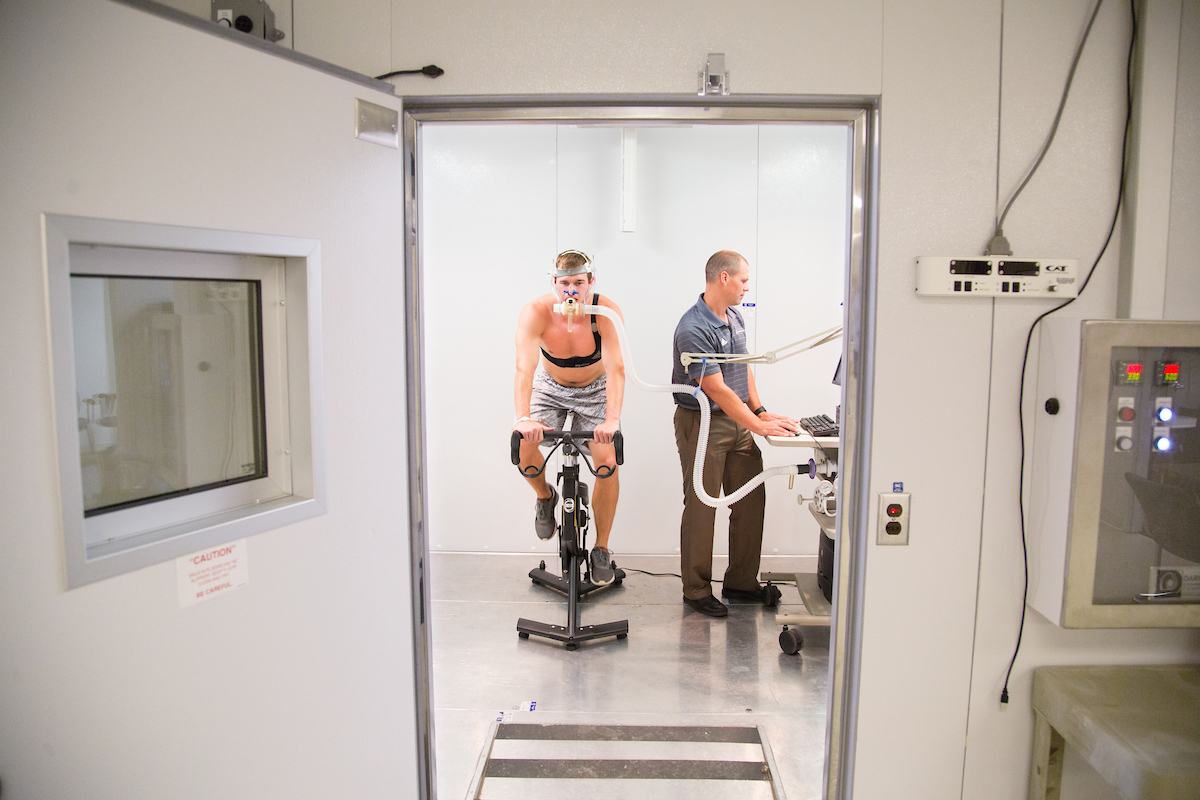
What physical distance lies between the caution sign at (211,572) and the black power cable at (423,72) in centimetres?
114

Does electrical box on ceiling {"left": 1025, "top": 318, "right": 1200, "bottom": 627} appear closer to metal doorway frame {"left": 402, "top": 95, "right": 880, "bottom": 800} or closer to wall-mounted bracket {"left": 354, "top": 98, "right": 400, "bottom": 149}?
metal doorway frame {"left": 402, "top": 95, "right": 880, "bottom": 800}

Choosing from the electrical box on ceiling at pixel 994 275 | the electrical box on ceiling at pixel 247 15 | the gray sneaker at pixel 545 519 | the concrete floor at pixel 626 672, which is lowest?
the concrete floor at pixel 626 672

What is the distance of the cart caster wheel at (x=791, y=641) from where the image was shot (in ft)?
9.76

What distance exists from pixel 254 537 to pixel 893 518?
1529 mm

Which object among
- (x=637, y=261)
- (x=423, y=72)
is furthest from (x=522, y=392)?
(x=423, y=72)

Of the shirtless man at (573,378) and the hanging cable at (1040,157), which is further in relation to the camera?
the shirtless man at (573,378)

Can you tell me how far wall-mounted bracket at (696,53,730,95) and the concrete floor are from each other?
1.89 metres

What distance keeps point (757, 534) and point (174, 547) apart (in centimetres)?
284

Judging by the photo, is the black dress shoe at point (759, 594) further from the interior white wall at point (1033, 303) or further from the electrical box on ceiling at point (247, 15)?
the electrical box on ceiling at point (247, 15)

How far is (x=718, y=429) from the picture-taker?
3.38 meters

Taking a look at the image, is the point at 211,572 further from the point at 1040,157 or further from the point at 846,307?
the point at 1040,157

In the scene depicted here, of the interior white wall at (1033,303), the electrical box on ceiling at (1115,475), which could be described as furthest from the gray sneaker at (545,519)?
the electrical box on ceiling at (1115,475)

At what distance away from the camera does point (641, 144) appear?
3.99 m

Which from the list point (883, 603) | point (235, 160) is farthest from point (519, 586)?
point (235, 160)
